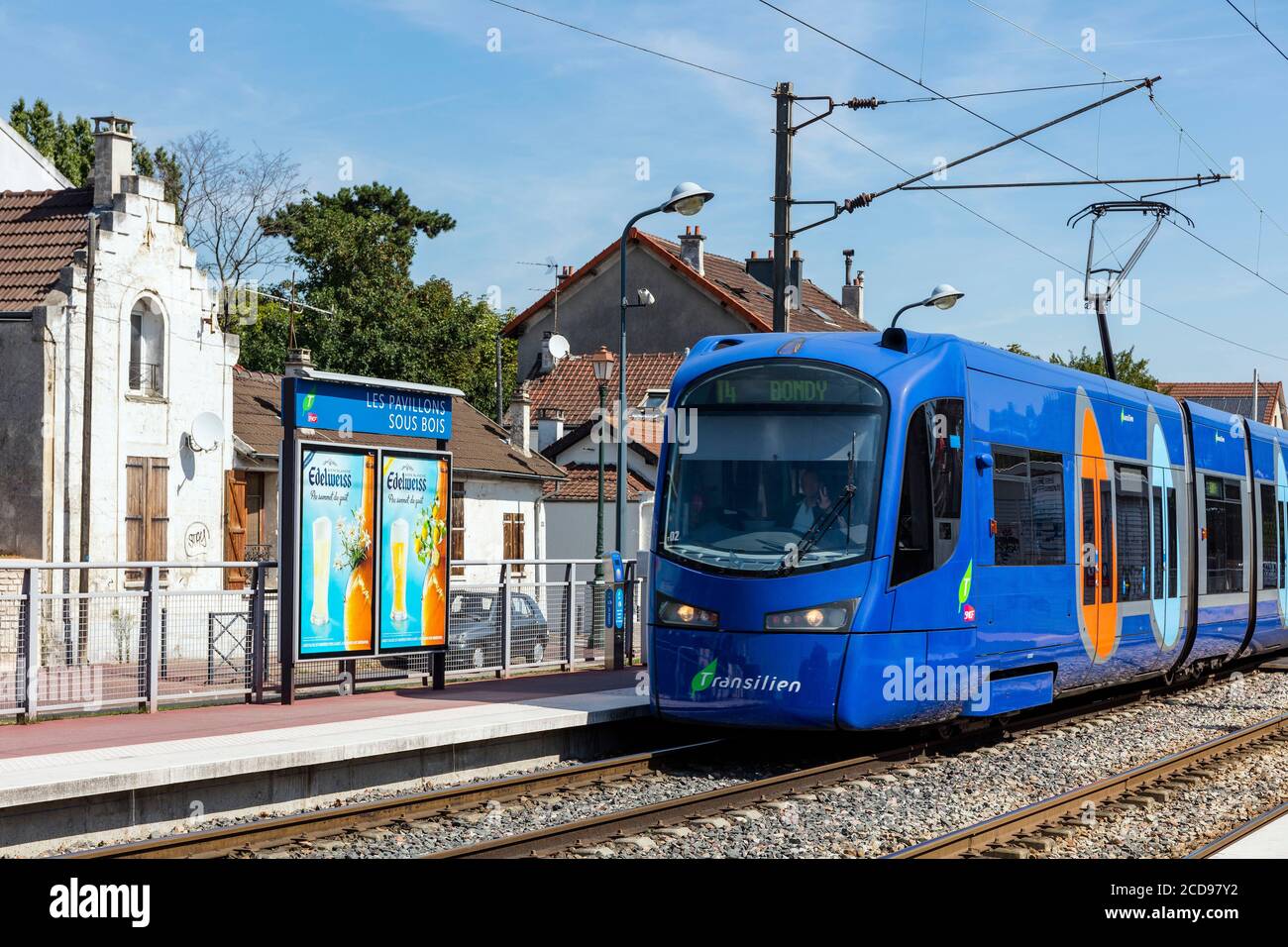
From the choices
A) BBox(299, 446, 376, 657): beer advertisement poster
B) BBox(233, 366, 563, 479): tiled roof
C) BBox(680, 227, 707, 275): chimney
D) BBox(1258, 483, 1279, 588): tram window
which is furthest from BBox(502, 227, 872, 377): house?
BBox(299, 446, 376, 657): beer advertisement poster

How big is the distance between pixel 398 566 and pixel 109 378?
11.7m

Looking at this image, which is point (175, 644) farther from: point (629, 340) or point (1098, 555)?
point (629, 340)

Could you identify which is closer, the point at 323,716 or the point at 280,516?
the point at 323,716

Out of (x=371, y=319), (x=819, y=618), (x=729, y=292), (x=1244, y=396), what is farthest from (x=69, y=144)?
(x=1244, y=396)

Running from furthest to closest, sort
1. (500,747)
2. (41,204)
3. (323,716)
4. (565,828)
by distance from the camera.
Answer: (41,204) → (323,716) → (500,747) → (565,828)

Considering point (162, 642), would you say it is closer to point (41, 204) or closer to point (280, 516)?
point (280, 516)

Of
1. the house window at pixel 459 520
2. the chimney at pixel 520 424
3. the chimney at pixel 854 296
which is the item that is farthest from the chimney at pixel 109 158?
the chimney at pixel 854 296

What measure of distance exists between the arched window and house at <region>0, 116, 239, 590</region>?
1.0 inches

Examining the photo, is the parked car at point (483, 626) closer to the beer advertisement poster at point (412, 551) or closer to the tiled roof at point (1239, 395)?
the beer advertisement poster at point (412, 551)

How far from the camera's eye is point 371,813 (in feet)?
33.8

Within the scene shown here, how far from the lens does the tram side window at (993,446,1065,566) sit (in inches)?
530

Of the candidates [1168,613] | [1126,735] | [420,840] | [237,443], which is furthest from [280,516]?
[237,443]

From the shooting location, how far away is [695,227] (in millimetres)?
55656
